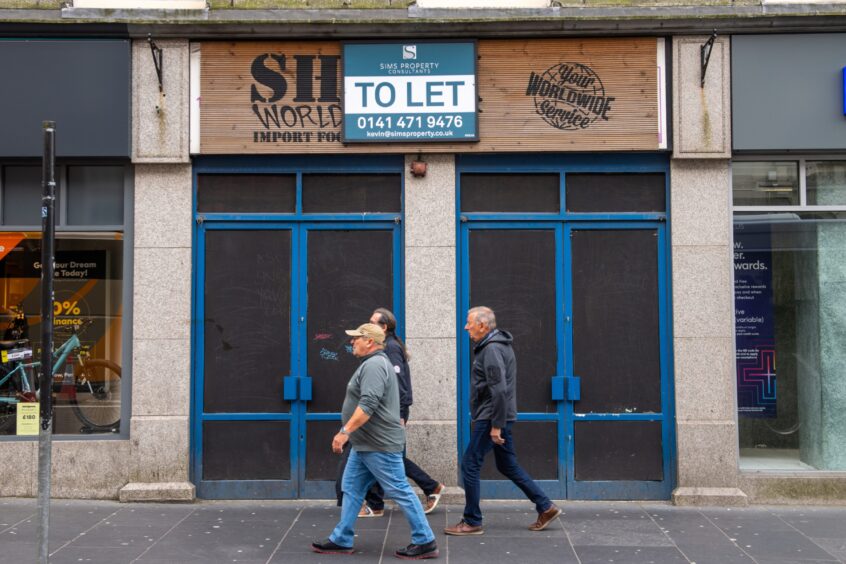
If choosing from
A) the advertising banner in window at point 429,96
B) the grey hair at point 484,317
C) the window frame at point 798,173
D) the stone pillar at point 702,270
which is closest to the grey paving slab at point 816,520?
the stone pillar at point 702,270

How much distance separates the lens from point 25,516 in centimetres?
818

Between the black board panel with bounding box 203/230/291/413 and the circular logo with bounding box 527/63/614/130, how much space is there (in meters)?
2.92

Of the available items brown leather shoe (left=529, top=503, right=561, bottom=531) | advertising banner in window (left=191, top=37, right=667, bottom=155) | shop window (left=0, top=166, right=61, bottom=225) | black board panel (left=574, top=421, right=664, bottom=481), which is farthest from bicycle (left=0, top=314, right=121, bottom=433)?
black board panel (left=574, top=421, right=664, bottom=481)

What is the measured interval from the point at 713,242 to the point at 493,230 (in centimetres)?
220

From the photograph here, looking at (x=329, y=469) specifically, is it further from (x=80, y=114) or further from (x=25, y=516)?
(x=80, y=114)

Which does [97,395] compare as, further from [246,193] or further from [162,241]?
[246,193]

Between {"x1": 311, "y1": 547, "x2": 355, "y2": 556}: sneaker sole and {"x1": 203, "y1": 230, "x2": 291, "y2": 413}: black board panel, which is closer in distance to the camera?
{"x1": 311, "y1": 547, "x2": 355, "y2": 556}: sneaker sole

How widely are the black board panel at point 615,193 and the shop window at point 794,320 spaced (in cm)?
83

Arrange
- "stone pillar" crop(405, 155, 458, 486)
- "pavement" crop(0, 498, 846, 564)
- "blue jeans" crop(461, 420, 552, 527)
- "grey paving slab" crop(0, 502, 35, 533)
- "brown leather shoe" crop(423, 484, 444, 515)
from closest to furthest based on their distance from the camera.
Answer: "pavement" crop(0, 498, 846, 564) < "blue jeans" crop(461, 420, 552, 527) < "grey paving slab" crop(0, 502, 35, 533) < "brown leather shoe" crop(423, 484, 444, 515) < "stone pillar" crop(405, 155, 458, 486)

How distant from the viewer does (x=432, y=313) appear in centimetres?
892

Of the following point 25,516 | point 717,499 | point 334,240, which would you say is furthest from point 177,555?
point 717,499

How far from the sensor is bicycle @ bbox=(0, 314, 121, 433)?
29.9ft

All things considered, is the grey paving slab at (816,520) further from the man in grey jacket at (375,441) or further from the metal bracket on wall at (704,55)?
the metal bracket on wall at (704,55)

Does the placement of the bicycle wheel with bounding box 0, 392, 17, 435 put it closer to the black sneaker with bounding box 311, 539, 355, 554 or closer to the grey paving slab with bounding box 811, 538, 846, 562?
the black sneaker with bounding box 311, 539, 355, 554
